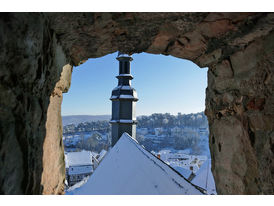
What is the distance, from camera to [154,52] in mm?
1572

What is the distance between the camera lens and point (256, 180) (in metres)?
1.29

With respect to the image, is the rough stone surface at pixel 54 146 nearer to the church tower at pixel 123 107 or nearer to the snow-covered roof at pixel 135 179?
the snow-covered roof at pixel 135 179

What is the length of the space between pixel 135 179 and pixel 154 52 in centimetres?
288

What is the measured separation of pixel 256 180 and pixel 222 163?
35 cm

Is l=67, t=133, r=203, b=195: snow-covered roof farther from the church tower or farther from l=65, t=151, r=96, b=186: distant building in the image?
l=65, t=151, r=96, b=186: distant building

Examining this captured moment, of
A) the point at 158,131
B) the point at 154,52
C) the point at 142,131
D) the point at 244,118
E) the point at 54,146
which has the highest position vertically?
the point at 154,52

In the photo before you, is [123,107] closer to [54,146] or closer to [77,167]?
[54,146]

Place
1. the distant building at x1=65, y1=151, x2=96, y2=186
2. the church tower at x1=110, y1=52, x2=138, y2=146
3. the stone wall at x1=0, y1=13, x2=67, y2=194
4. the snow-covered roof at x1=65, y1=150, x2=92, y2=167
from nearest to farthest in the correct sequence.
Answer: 1. the stone wall at x1=0, y1=13, x2=67, y2=194
2. the church tower at x1=110, y1=52, x2=138, y2=146
3. the distant building at x1=65, y1=151, x2=96, y2=186
4. the snow-covered roof at x1=65, y1=150, x2=92, y2=167

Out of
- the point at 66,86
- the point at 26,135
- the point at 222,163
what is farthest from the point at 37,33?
the point at 222,163

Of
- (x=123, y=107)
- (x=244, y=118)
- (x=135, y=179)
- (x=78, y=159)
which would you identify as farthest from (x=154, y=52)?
(x=78, y=159)

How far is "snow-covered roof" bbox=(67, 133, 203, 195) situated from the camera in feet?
10.8

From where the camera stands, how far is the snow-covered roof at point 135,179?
3.28 meters

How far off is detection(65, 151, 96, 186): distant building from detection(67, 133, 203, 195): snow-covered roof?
1549 centimetres

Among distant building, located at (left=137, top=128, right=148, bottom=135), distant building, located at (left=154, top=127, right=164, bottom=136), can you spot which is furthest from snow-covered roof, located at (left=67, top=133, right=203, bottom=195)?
distant building, located at (left=137, top=128, right=148, bottom=135)
